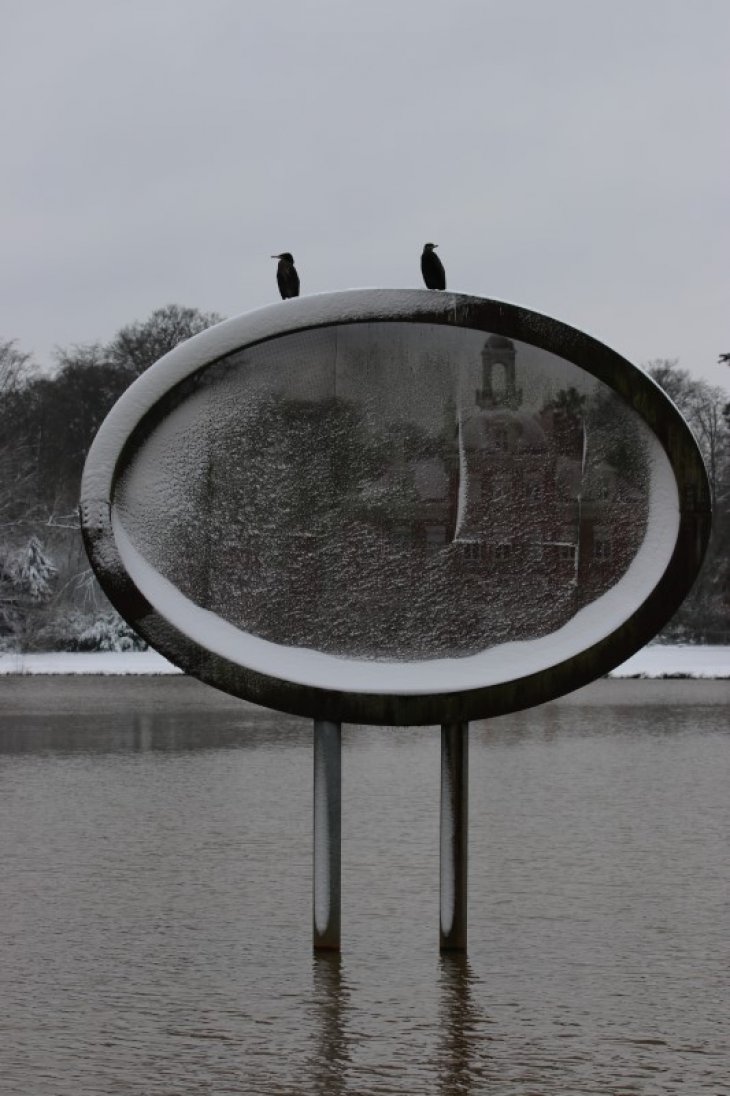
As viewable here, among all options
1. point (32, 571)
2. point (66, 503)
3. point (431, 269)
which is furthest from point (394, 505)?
point (66, 503)

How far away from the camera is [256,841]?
46.1ft

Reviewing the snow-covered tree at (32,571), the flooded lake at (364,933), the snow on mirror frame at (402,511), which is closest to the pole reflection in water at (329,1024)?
the flooded lake at (364,933)

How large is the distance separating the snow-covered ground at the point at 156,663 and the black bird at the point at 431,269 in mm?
35018

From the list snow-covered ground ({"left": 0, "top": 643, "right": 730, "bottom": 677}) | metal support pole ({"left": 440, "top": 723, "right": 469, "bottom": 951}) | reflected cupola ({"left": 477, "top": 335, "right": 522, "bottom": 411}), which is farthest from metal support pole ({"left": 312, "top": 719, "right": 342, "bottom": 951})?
snow-covered ground ({"left": 0, "top": 643, "right": 730, "bottom": 677})

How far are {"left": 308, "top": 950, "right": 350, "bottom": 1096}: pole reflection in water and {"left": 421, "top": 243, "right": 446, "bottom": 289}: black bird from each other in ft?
11.3

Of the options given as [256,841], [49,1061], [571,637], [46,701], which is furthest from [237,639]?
[46,701]

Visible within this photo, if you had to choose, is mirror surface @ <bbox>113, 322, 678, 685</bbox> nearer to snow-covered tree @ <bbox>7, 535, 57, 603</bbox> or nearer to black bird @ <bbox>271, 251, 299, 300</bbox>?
black bird @ <bbox>271, 251, 299, 300</bbox>

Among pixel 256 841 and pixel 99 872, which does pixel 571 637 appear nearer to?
pixel 99 872

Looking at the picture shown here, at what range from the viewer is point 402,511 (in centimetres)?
921

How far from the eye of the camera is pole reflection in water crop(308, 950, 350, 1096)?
7.12 metres

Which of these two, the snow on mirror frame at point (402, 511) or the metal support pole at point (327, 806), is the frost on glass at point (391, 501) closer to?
the snow on mirror frame at point (402, 511)

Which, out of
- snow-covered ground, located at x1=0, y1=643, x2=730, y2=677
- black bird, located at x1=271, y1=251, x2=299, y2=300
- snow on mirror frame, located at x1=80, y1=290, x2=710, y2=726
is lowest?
snow-covered ground, located at x1=0, y1=643, x2=730, y2=677

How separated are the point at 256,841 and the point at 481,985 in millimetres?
5392

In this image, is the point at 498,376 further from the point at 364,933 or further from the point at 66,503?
the point at 66,503
